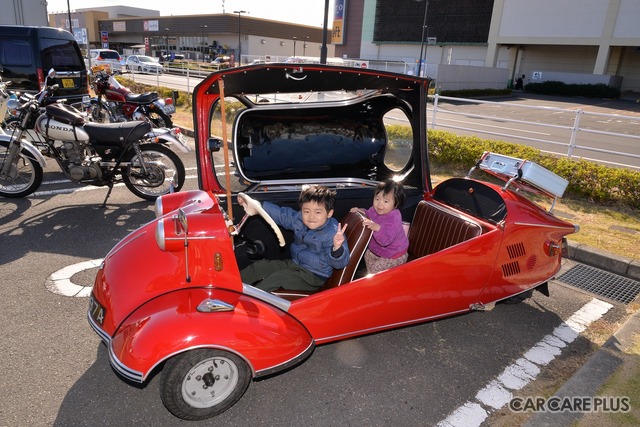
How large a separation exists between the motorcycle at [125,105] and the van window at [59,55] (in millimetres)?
636

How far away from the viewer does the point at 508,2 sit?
36.9m

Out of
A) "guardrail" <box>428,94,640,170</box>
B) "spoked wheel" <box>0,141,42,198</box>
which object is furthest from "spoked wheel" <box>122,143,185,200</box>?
"guardrail" <box>428,94,640,170</box>

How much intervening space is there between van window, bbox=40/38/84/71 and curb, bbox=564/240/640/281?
10.3 meters

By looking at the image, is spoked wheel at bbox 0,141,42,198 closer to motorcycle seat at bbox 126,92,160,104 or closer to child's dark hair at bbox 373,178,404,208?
motorcycle seat at bbox 126,92,160,104

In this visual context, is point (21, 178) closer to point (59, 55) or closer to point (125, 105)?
point (125, 105)

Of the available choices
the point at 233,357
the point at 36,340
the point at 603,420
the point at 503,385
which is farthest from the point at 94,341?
the point at 603,420

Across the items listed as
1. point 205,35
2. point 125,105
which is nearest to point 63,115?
point 125,105

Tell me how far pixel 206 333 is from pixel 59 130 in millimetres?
4602

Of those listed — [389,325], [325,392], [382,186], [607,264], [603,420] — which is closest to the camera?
[603,420]

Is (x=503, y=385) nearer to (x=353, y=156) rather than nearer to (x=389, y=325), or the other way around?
(x=389, y=325)

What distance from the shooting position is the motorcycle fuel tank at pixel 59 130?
5.66 m

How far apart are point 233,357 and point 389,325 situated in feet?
3.70

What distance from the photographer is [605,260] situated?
4801 mm

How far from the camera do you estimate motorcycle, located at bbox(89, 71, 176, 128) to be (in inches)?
382
